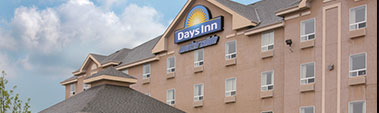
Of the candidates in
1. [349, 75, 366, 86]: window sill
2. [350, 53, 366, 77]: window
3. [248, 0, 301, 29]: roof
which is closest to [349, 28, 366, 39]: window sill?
[350, 53, 366, 77]: window

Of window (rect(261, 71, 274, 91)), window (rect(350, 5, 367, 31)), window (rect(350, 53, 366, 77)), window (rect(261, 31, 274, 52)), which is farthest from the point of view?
A: window (rect(261, 31, 274, 52))

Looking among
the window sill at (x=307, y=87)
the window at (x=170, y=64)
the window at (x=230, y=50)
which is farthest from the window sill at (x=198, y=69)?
the window sill at (x=307, y=87)

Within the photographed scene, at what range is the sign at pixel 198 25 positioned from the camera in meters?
46.4

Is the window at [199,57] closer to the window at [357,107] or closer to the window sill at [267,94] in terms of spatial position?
the window sill at [267,94]

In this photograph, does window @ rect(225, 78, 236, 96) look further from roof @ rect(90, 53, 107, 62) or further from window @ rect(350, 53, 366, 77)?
roof @ rect(90, 53, 107, 62)

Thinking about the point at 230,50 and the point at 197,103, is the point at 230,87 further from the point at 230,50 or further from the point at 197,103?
the point at 197,103

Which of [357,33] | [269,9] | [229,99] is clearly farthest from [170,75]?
[357,33]

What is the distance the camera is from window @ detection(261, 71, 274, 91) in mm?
41375

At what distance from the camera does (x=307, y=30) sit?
38.8 meters

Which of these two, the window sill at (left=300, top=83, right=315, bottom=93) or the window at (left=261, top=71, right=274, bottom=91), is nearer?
the window sill at (left=300, top=83, right=315, bottom=93)

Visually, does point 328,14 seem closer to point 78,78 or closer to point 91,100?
point 91,100

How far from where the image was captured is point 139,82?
55062mm

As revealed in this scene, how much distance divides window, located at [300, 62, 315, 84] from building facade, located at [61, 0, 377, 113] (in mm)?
63

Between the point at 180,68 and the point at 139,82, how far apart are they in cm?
657
